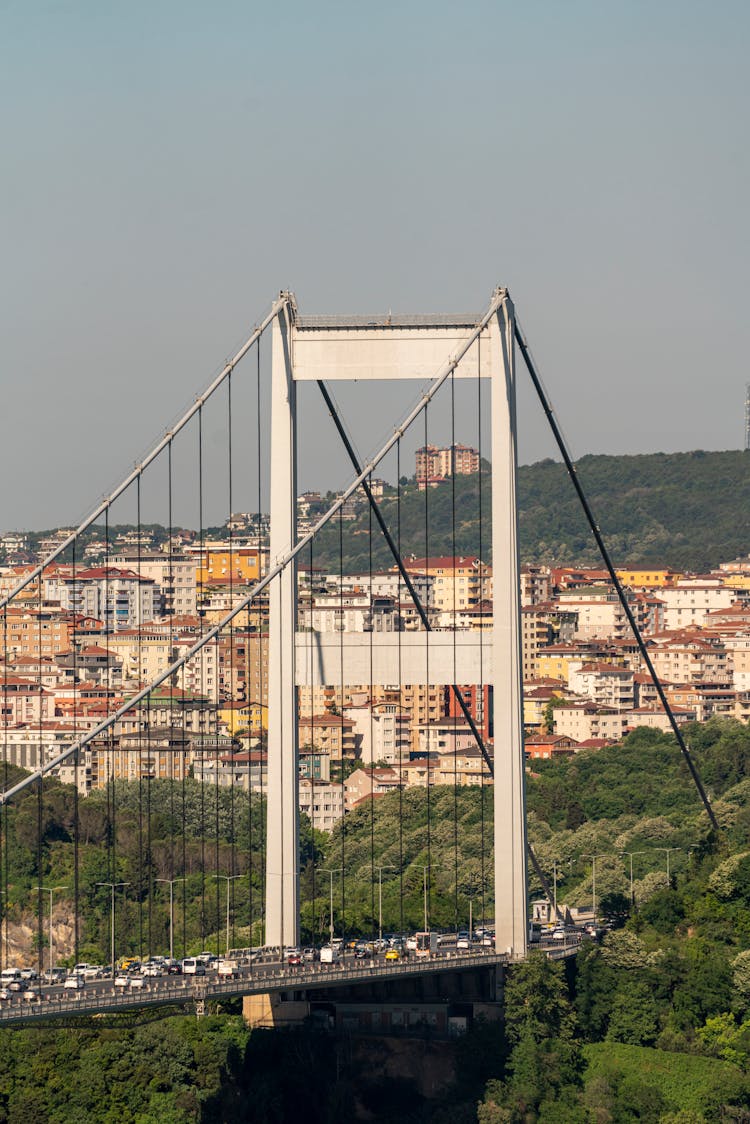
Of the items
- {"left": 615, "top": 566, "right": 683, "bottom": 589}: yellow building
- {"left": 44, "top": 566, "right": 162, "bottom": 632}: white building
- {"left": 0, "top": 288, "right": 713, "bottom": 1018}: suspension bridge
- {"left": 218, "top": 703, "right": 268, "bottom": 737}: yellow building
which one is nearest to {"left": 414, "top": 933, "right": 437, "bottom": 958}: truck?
{"left": 0, "top": 288, "right": 713, "bottom": 1018}: suspension bridge

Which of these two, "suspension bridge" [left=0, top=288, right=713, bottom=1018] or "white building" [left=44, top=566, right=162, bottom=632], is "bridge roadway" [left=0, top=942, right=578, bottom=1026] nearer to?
"suspension bridge" [left=0, top=288, right=713, bottom=1018]

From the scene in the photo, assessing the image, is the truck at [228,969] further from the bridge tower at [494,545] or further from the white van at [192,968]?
the bridge tower at [494,545]

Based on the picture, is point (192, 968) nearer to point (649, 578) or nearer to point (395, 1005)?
point (395, 1005)

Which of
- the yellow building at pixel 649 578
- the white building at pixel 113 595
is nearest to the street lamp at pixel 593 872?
the white building at pixel 113 595

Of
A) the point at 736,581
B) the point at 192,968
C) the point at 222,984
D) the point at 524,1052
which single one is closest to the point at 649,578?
the point at 736,581

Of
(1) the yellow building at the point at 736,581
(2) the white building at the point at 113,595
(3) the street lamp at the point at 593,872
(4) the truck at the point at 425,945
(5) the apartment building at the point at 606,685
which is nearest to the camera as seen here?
(4) the truck at the point at 425,945

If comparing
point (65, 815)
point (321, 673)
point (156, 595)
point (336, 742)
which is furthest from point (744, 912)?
point (156, 595)
